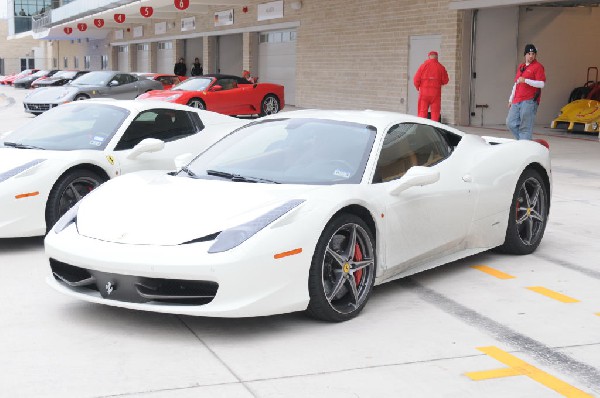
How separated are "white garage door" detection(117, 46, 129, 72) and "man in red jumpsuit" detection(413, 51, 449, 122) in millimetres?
38263

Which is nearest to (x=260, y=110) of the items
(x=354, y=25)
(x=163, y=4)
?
(x=354, y=25)

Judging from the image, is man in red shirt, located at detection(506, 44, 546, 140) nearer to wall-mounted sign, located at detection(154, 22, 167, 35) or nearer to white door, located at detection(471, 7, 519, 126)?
white door, located at detection(471, 7, 519, 126)

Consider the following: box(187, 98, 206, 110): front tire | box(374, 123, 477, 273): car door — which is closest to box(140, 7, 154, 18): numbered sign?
box(187, 98, 206, 110): front tire

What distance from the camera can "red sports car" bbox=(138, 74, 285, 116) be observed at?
71.5 ft

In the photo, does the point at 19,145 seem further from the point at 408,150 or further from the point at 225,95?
the point at 225,95

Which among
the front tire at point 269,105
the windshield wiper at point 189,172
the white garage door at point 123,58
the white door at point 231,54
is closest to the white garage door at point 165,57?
the white door at point 231,54

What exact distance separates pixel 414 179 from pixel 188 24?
35.8m

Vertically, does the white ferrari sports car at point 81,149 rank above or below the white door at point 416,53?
below

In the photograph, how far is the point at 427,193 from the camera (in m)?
5.82

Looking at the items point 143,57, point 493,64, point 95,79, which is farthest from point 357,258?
point 143,57

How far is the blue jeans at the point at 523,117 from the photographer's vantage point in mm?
13602

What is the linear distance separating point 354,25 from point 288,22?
4.80m

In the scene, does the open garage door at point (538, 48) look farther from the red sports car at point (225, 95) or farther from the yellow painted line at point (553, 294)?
the yellow painted line at point (553, 294)

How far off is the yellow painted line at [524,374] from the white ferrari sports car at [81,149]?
3.94 m
